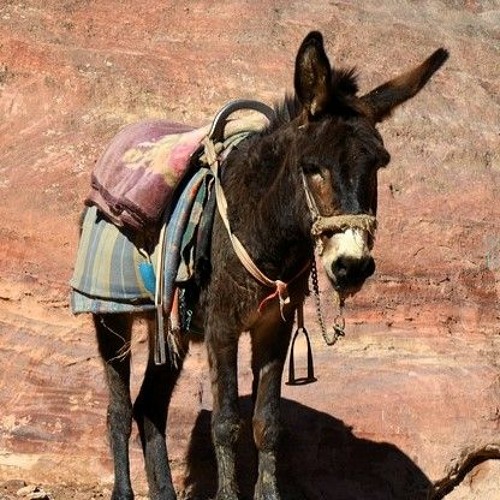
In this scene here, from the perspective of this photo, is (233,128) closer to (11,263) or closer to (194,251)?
(194,251)

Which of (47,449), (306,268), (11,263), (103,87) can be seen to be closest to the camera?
(306,268)

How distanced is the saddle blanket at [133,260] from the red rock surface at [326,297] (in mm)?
1273

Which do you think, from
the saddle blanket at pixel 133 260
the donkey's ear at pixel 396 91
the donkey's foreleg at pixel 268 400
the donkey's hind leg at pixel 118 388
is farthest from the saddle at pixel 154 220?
the donkey's ear at pixel 396 91

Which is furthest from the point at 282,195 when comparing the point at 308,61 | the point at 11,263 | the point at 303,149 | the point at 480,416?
the point at 11,263

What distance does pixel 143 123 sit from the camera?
6.33m

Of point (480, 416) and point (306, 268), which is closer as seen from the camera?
point (306, 268)

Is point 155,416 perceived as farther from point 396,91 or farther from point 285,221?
point 396,91

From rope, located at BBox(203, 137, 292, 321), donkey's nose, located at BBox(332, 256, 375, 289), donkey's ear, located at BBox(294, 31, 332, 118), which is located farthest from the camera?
rope, located at BBox(203, 137, 292, 321)

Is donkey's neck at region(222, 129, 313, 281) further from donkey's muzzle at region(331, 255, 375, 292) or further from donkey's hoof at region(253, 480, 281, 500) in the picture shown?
donkey's hoof at region(253, 480, 281, 500)

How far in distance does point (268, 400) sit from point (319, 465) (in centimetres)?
142

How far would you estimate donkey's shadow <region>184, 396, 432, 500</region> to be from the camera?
22.3 feet

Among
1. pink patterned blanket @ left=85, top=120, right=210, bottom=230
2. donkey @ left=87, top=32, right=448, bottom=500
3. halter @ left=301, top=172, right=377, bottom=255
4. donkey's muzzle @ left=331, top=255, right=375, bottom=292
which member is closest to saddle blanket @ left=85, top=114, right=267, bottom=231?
pink patterned blanket @ left=85, top=120, right=210, bottom=230

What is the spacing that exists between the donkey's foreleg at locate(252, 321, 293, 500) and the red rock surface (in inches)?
48.9

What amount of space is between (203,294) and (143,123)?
116 centimetres
